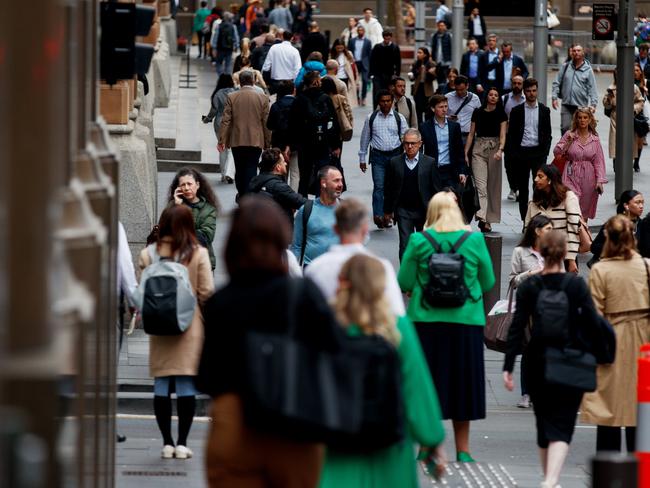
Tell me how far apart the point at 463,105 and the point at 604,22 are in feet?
6.34

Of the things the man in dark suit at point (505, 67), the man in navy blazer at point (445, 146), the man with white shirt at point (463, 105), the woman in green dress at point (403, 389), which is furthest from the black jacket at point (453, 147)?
the woman in green dress at point (403, 389)

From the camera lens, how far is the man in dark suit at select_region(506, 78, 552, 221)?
1916 centimetres

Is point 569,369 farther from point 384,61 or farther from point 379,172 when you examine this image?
point 384,61

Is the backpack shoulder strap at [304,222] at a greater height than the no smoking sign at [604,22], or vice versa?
the no smoking sign at [604,22]

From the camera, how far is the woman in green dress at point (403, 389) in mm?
6496

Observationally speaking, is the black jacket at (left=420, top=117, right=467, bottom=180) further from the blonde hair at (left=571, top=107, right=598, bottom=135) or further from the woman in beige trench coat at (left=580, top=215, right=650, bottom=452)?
→ the woman in beige trench coat at (left=580, top=215, right=650, bottom=452)

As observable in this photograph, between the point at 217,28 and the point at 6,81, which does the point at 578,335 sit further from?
the point at 217,28

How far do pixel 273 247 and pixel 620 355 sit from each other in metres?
4.66

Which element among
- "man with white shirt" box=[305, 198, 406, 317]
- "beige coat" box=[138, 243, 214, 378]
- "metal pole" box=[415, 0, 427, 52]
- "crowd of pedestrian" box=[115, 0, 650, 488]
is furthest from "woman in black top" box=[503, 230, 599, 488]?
"metal pole" box=[415, 0, 427, 52]

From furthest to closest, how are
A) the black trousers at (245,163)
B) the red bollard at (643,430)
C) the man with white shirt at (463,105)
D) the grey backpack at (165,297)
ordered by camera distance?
1. the man with white shirt at (463,105)
2. the black trousers at (245,163)
3. the grey backpack at (165,297)
4. the red bollard at (643,430)

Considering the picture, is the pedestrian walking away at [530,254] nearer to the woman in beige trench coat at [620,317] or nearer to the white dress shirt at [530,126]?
the woman in beige trench coat at [620,317]

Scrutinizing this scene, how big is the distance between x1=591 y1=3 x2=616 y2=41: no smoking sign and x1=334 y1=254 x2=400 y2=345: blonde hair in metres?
14.8

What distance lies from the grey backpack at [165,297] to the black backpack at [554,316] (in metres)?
1.98

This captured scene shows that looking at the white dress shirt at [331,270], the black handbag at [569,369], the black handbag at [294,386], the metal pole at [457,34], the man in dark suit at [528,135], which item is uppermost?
the metal pole at [457,34]
